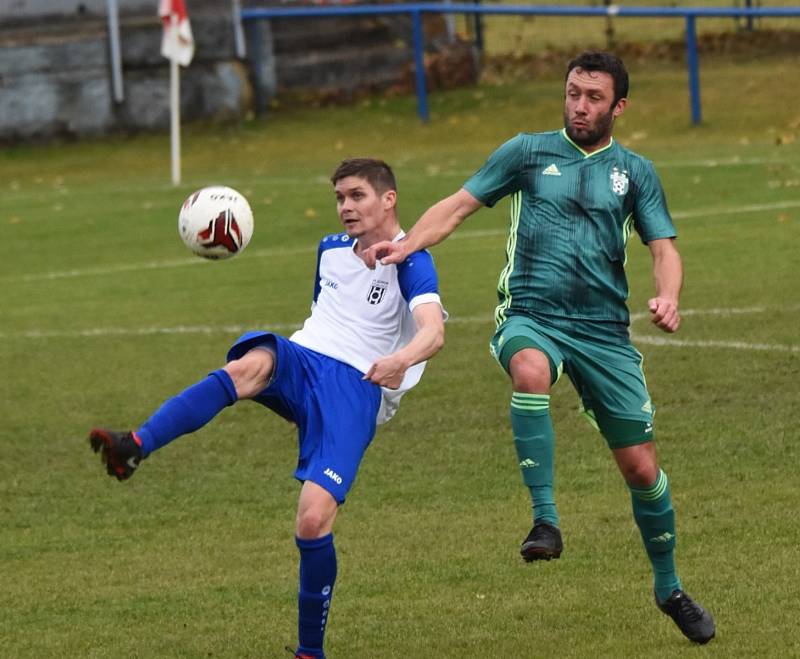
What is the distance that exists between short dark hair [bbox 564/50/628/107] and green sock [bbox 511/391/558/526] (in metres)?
1.27

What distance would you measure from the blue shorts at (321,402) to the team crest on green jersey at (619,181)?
1249 millimetres

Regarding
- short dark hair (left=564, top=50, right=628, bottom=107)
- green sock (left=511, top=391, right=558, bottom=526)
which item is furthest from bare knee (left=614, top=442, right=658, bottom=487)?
short dark hair (left=564, top=50, right=628, bottom=107)

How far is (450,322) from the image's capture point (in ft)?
47.1

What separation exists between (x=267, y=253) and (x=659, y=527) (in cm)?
1182

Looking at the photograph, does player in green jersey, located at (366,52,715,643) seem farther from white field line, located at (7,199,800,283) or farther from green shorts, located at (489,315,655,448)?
white field line, located at (7,199,800,283)

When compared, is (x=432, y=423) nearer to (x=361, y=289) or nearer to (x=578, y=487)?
(x=578, y=487)

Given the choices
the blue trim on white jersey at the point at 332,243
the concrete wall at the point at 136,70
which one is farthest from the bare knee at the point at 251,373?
the concrete wall at the point at 136,70

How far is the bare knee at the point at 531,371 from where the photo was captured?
6.83 m

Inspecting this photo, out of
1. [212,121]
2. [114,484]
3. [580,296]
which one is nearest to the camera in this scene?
[580,296]

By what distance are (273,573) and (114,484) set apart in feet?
7.42

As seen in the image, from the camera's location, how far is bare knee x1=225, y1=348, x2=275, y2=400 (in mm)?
6895

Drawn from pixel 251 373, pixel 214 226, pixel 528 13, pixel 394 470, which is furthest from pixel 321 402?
pixel 528 13

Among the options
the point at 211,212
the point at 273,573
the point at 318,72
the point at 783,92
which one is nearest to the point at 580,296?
the point at 211,212

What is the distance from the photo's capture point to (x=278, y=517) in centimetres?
941
